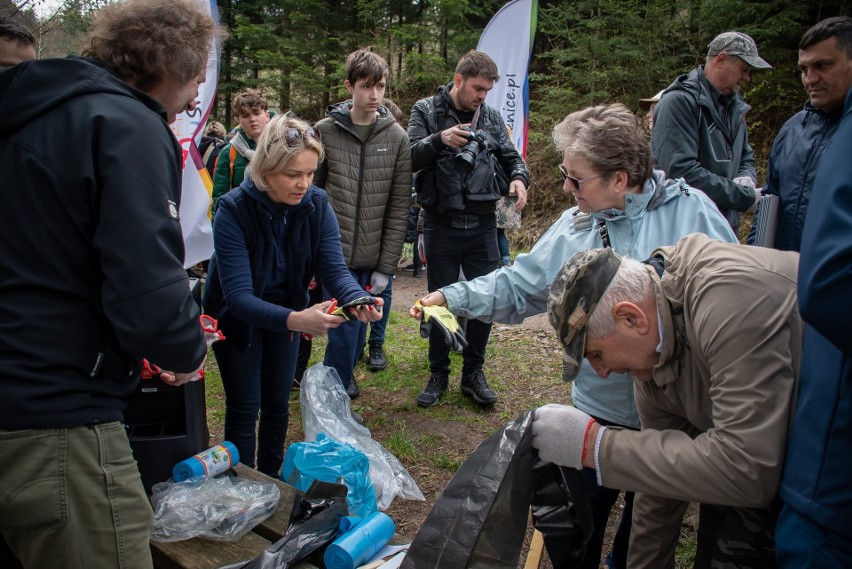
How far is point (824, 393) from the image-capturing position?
1.18 metres

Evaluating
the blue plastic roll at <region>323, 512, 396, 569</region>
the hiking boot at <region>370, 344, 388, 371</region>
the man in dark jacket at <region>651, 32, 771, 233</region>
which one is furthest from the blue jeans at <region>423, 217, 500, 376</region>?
the blue plastic roll at <region>323, 512, 396, 569</region>

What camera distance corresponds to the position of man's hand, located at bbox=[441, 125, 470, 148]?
386cm

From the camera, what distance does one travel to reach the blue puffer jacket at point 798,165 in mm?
3262

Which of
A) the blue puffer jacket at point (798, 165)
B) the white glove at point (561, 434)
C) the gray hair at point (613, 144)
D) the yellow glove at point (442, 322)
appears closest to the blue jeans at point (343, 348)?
the yellow glove at point (442, 322)

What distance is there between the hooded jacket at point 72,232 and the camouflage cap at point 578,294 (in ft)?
3.17

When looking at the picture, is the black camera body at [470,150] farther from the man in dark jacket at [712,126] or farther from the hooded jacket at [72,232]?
the hooded jacket at [72,232]

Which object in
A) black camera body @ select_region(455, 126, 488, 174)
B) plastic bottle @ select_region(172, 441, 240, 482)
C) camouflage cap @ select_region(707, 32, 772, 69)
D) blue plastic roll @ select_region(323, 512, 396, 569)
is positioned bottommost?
blue plastic roll @ select_region(323, 512, 396, 569)

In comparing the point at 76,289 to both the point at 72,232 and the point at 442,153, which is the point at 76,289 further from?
the point at 442,153

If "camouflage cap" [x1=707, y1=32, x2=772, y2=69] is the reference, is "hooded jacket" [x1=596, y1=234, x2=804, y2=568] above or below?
below

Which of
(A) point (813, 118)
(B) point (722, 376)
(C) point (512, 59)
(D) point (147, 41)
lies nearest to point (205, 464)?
(D) point (147, 41)

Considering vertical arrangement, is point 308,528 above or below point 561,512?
below

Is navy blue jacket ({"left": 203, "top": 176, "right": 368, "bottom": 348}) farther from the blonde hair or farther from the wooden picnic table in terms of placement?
the wooden picnic table

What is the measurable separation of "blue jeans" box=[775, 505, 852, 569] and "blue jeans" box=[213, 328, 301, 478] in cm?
217

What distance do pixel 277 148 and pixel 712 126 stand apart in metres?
2.63
